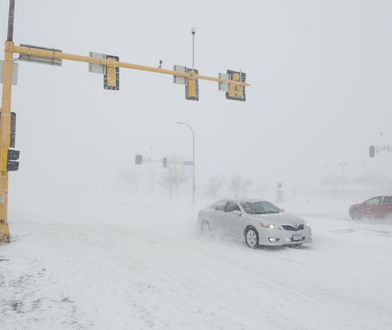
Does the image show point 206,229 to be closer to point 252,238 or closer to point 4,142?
point 252,238

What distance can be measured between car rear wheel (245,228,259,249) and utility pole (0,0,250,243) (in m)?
6.95

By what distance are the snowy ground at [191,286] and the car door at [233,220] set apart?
576 millimetres

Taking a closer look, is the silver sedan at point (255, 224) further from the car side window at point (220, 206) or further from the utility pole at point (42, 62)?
the utility pole at point (42, 62)

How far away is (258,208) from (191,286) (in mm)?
5658

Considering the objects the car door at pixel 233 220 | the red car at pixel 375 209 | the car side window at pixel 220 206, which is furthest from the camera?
the red car at pixel 375 209

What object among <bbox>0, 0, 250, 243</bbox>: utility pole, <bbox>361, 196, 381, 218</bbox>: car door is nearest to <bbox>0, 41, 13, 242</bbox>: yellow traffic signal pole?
<bbox>0, 0, 250, 243</bbox>: utility pole

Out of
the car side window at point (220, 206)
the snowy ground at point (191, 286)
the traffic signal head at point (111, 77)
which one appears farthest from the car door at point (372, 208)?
the traffic signal head at point (111, 77)

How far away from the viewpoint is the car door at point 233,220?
1108 cm

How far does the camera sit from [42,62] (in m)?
13.1

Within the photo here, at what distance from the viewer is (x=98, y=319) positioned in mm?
4680

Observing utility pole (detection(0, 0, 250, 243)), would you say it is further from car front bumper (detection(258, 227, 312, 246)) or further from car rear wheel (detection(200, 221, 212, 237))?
car front bumper (detection(258, 227, 312, 246))

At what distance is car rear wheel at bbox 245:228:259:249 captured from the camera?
10.2 m

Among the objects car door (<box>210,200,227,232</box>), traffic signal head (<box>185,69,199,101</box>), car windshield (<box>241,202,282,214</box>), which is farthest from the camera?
traffic signal head (<box>185,69,199,101</box>)

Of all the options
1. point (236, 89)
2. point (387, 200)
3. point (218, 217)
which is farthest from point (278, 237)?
point (387, 200)
